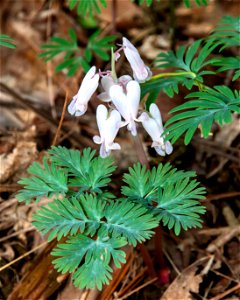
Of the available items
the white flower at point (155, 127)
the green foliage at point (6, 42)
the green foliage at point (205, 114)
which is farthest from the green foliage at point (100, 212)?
the green foliage at point (6, 42)

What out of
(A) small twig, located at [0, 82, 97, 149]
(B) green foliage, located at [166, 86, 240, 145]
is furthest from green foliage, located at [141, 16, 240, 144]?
(A) small twig, located at [0, 82, 97, 149]

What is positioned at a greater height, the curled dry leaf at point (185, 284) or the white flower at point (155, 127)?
the white flower at point (155, 127)

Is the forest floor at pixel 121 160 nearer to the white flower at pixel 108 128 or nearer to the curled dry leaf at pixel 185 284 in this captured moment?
the curled dry leaf at pixel 185 284

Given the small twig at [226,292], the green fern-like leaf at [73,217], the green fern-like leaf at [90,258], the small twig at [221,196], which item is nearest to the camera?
the green fern-like leaf at [90,258]

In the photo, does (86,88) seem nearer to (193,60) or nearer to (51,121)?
(193,60)

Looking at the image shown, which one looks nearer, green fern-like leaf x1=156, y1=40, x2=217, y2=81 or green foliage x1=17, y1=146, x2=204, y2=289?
green foliage x1=17, y1=146, x2=204, y2=289

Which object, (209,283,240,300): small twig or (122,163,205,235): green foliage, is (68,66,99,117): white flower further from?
(209,283,240,300): small twig
